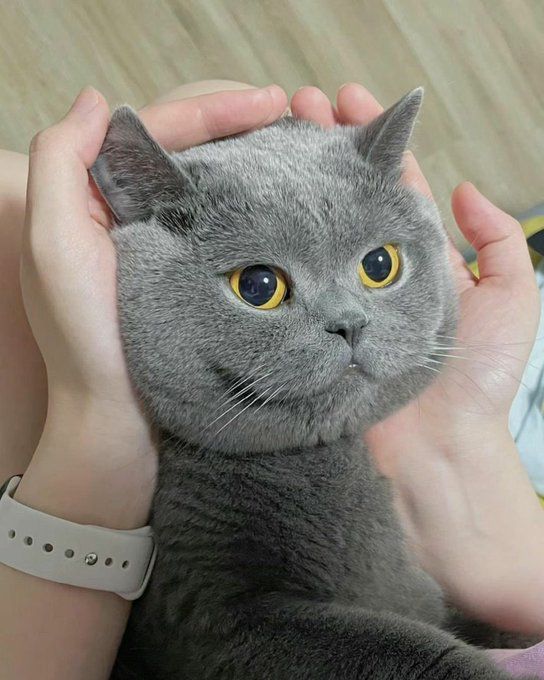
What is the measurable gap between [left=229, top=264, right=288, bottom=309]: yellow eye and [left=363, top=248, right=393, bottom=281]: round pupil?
122 millimetres

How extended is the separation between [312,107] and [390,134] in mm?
302

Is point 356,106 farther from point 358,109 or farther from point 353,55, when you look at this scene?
point 353,55

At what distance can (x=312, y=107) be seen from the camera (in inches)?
47.8

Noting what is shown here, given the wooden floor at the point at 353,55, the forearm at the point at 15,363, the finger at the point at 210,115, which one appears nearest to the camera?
the finger at the point at 210,115

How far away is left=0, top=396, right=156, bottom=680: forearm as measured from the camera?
0.97m

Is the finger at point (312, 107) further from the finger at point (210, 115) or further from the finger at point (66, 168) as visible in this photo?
the finger at point (66, 168)

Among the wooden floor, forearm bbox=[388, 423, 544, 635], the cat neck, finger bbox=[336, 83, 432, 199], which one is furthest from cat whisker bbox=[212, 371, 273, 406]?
the wooden floor

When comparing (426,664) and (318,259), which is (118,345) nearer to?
(318,259)

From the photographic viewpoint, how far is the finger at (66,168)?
92cm

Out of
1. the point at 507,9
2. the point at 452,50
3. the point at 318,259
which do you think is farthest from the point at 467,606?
the point at 507,9

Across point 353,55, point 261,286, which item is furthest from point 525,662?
point 353,55

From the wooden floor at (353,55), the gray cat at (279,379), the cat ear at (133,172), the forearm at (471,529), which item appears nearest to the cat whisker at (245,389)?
the gray cat at (279,379)

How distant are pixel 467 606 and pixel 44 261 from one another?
0.90 metres

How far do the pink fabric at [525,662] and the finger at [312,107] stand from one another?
2.96ft
